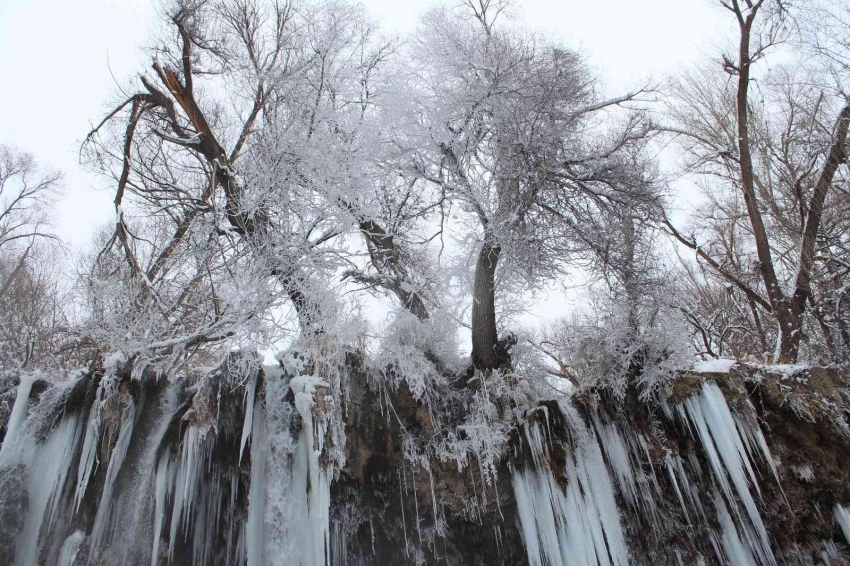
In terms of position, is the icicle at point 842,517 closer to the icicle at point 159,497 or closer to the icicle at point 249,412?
the icicle at point 249,412

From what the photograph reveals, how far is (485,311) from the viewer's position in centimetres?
691

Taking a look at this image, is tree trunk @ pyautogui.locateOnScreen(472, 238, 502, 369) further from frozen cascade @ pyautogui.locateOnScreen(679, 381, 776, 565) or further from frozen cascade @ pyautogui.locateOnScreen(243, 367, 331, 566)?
frozen cascade @ pyautogui.locateOnScreen(679, 381, 776, 565)

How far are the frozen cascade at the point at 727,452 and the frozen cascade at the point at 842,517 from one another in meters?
0.77

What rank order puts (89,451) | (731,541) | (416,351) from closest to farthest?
(89,451) → (731,541) → (416,351)

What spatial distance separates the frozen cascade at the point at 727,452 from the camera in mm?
4965

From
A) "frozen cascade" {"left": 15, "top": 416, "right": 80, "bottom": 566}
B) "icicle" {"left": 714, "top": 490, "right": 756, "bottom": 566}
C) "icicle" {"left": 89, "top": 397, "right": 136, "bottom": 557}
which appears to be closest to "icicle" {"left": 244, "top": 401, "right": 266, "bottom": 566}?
"icicle" {"left": 89, "top": 397, "right": 136, "bottom": 557}

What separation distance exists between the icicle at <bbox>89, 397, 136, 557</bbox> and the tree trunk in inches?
171

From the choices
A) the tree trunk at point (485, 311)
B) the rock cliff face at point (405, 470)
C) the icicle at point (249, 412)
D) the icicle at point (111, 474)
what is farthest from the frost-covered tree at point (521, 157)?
the icicle at point (111, 474)

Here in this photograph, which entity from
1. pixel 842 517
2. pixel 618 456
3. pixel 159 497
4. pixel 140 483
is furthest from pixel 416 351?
pixel 842 517

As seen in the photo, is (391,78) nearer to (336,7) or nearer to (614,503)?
(336,7)

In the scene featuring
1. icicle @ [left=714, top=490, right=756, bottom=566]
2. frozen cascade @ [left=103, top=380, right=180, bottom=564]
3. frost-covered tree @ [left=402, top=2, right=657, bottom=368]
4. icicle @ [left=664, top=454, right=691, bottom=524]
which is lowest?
icicle @ [left=714, top=490, right=756, bottom=566]

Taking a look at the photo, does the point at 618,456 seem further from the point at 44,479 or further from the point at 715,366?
the point at 44,479

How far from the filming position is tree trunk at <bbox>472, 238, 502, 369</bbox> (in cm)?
688

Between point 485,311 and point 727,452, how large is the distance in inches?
132
